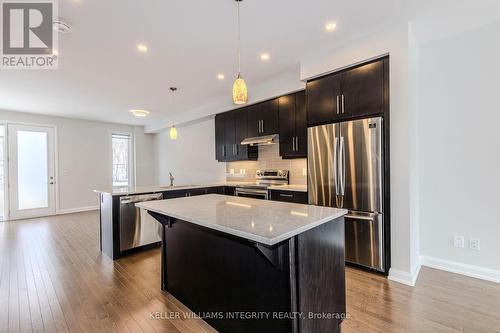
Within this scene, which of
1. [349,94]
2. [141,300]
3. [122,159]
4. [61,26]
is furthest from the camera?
[122,159]

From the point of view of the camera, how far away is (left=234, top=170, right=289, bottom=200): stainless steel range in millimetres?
4082

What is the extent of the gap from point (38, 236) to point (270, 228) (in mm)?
5211

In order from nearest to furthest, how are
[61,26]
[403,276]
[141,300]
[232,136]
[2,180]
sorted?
1. [141,300]
2. [61,26]
3. [403,276]
4. [232,136]
5. [2,180]

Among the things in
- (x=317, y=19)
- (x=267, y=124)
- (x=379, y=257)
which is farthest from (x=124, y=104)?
(x=379, y=257)

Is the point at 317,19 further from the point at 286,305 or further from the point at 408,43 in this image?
the point at 286,305

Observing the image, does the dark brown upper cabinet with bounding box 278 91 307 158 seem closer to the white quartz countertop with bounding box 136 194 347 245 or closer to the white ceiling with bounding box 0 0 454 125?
the white ceiling with bounding box 0 0 454 125

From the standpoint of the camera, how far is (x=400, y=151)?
2582 millimetres

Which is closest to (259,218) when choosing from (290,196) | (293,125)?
(290,196)

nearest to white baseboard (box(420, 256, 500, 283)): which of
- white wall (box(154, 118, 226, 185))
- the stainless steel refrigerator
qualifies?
Answer: the stainless steel refrigerator

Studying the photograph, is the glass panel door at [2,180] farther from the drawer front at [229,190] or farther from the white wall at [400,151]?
the white wall at [400,151]

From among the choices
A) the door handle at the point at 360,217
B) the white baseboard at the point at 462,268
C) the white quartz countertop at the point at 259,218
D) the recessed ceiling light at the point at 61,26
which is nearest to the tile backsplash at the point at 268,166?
the door handle at the point at 360,217

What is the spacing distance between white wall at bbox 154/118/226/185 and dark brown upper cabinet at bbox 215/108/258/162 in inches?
22.5

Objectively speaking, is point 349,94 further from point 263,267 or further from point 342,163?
point 263,267

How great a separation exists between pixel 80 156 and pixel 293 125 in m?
6.51
